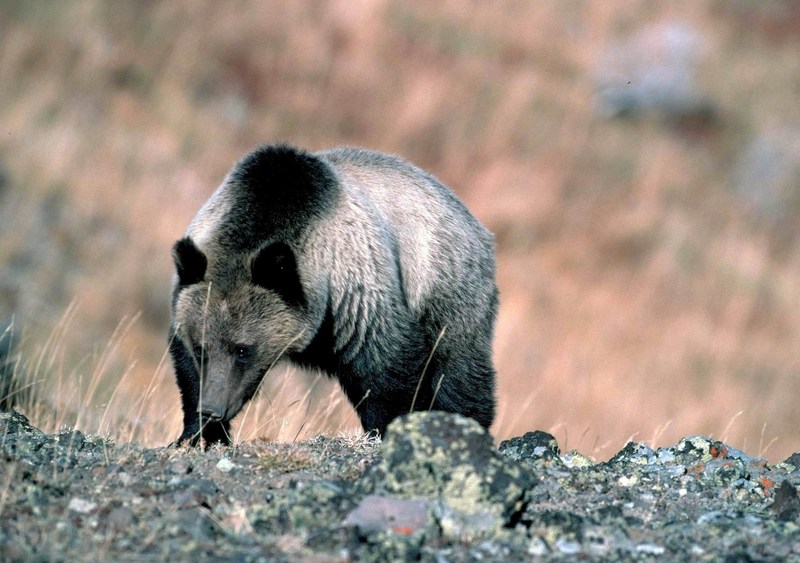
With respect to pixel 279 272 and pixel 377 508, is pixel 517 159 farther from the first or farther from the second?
pixel 377 508

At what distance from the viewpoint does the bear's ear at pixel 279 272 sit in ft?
19.6

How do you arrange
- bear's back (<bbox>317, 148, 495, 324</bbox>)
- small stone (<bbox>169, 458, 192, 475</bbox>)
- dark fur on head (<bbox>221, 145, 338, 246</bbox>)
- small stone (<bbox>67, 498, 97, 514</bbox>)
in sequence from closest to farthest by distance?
small stone (<bbox>67, 498, 97, 514</bbox>)
small stone (<bbox>169, 458, 192, 475</bbox>)
dark fur on head (<bbox>221, 145, 338, 246</bbox>)
bear's back (<bbox>317, 148, 495, 324</bbox>)

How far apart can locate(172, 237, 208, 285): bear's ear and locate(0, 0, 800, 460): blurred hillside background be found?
437cm

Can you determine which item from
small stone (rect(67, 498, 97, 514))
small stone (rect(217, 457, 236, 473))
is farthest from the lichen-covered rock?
small stone (rect(67, 498, 97, 514))

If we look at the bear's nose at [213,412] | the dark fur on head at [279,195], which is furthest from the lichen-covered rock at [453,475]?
the dark fur on head at [279,195]

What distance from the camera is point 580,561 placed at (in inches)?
153

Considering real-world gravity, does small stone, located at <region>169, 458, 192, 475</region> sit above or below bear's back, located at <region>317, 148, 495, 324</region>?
below

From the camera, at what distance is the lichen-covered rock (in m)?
Result: 4.08

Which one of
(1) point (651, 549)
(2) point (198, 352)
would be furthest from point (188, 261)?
(1) point (651, 549)

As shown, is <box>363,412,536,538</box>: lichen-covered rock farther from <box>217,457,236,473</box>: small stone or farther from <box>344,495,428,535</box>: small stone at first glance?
<box>217,457,236,473</box>: small stone

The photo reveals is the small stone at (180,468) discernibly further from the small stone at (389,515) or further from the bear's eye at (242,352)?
the bear's eye at (242,352)

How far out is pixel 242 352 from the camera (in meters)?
6.09

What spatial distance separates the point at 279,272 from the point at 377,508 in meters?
2.34

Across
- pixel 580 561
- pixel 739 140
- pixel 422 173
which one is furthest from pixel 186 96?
pixel 580 561
